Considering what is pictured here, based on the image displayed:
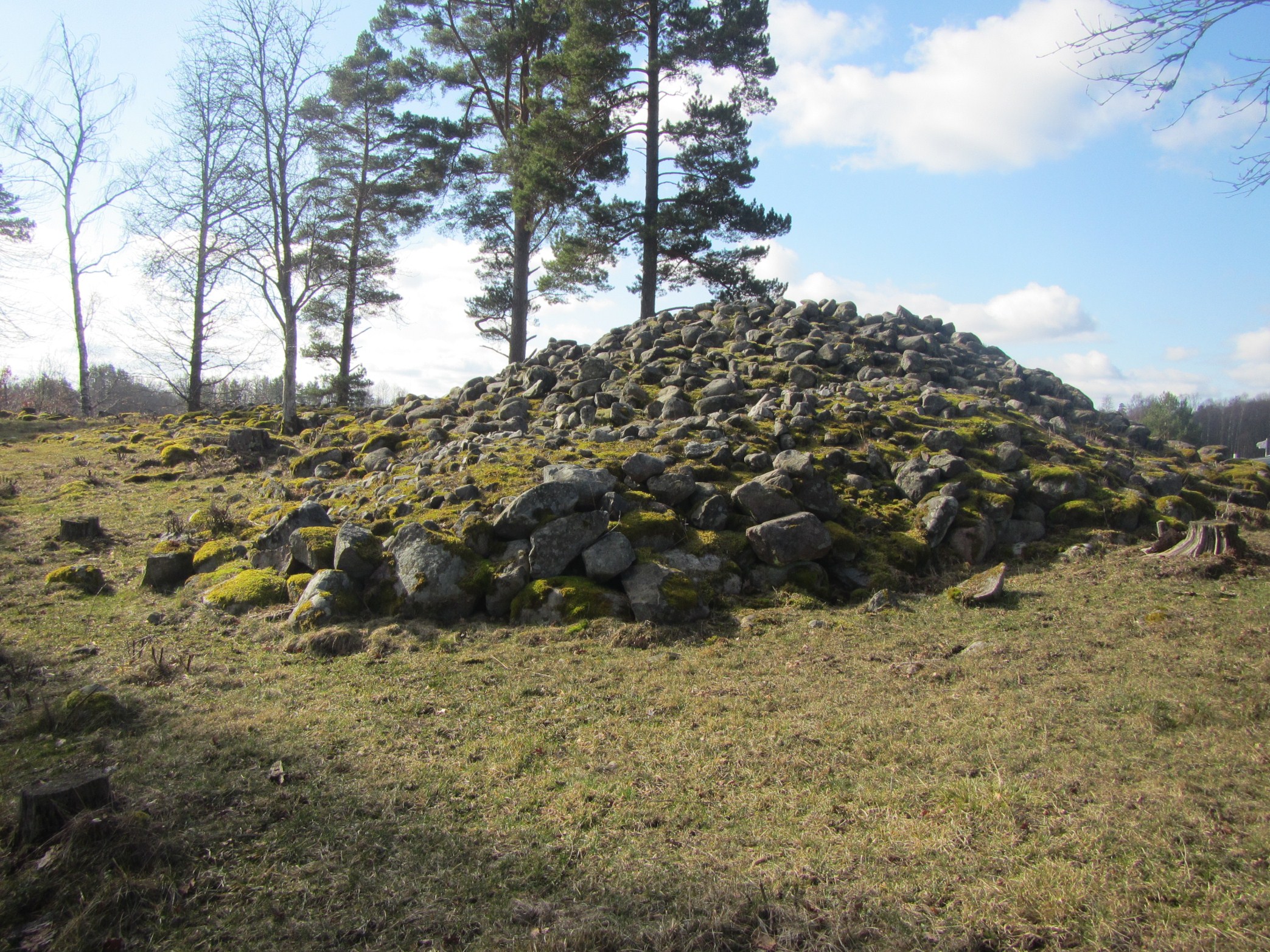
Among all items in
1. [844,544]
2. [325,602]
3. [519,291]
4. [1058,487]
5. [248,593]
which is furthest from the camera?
[519,291]

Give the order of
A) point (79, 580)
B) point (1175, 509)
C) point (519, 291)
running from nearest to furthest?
point (79, 580) → point (1175, 509) → point (519, 291)

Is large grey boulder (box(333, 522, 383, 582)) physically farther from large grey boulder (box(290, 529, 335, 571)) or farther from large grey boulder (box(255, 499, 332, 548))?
large grey boulder (box(255, 499, 332, 548))

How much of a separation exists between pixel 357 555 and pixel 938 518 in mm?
8001

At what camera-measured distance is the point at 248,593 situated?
9.24 metres

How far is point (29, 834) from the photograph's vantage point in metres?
4.06

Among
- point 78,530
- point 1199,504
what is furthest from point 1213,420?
point 78,530

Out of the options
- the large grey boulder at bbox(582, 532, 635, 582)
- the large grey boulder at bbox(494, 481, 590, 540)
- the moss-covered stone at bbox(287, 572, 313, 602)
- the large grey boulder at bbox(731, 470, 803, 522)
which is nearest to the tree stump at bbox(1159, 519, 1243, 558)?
the large grey boulder at bbox(731, 470, 803, 522)

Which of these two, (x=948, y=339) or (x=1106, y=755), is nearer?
(x=1106, y=755)

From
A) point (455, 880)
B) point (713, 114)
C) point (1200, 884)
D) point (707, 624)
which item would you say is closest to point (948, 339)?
point (713, 114)

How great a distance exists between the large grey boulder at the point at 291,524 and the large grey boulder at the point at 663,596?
480 cm

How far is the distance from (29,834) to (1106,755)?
6749 millimetres

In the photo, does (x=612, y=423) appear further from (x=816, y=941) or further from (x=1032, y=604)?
(x=816, y=941)

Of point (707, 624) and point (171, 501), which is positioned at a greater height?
point (171, 501)

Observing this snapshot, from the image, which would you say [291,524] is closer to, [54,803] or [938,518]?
[54,803]
